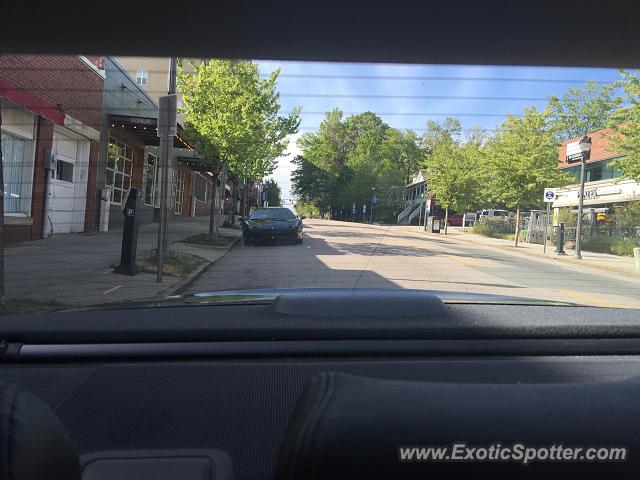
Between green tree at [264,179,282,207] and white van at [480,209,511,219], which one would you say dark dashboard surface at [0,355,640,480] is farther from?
white van at [480,209,511,219]

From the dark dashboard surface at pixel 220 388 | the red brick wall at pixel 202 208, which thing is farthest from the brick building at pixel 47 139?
the red brick wall at pixel 202 208

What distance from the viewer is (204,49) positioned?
4855 mm

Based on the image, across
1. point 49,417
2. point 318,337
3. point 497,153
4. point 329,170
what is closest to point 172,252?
point 329,170

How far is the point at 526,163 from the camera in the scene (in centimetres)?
856

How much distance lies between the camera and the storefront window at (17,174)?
8.61m

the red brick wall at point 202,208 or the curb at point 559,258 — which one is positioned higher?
the red brick wall at point 202,208

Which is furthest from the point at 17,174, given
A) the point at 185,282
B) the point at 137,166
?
the point at 185,282

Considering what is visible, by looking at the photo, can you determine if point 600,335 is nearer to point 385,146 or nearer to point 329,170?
point 385,146

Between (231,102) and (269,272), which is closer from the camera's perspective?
(269,272)

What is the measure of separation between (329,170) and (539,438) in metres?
6.39

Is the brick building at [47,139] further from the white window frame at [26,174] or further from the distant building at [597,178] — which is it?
the distant building at [597,178]

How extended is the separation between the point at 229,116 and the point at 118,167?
9.96 ft

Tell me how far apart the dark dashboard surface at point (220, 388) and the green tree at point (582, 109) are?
10.9 feet

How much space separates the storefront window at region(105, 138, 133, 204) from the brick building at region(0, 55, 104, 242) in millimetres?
395
